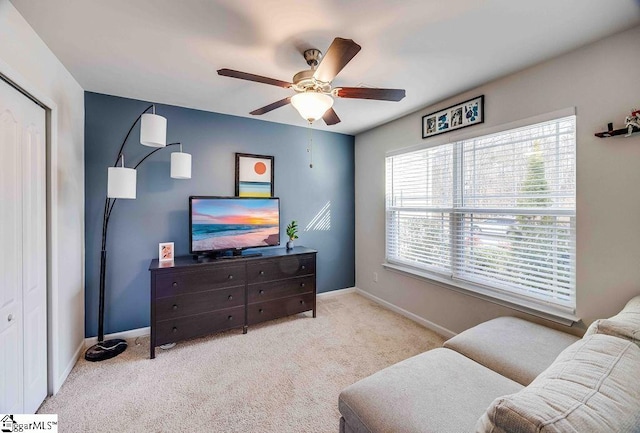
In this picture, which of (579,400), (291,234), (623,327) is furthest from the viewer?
(291,234)

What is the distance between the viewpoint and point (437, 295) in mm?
3027

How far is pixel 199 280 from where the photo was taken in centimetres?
274

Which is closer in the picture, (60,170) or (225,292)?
(60,170)

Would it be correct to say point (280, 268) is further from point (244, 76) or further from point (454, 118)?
point (454, 118)

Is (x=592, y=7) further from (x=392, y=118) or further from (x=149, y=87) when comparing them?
(x=149, y=87)

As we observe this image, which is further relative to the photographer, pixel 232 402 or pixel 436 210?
pixel 436 210

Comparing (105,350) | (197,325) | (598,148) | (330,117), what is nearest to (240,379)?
(197,325)

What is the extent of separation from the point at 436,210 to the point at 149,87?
10.6 feet

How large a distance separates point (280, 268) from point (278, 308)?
18.5 inches

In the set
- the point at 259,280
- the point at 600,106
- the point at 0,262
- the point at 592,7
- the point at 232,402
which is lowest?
the point at 232,402

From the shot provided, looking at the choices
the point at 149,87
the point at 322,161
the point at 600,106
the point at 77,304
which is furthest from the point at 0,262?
the point at 600,106

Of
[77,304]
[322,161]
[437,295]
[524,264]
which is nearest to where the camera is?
[524,264]

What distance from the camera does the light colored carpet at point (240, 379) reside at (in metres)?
1.79

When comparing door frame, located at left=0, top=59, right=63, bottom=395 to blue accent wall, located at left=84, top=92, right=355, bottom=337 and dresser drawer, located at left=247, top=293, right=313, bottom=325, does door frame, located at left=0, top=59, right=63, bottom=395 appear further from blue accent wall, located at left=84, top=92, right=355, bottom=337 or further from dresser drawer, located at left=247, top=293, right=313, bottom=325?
dresser drawer, located at left=247, top=293, right=313, bottom=325
